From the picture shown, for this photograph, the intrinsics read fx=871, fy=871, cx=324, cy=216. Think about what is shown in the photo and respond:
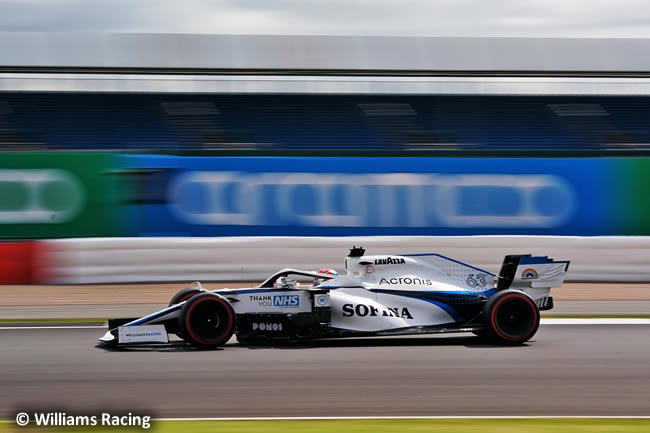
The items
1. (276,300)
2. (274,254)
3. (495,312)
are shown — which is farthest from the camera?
(274,254)

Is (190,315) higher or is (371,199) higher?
(371,199)

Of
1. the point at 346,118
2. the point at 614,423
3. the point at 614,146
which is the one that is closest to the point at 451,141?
the point at 346,118

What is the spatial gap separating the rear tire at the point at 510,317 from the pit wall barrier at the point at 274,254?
19.4 feet

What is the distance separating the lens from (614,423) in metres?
5.39

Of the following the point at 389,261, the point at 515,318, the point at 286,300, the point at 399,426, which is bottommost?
the point at 399,426

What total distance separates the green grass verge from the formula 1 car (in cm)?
275

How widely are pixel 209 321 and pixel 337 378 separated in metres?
1.77

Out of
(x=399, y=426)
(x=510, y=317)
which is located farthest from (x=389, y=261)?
(x=399, y=426)

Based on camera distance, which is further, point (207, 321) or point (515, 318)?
point (515, 318)

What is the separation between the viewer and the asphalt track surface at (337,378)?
590 cm

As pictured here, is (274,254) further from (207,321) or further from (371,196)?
(207,321)

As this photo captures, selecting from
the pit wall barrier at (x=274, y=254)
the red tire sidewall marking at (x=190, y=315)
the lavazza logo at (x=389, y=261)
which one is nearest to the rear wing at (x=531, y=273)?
the lavazza logo at (x=389, y=261)

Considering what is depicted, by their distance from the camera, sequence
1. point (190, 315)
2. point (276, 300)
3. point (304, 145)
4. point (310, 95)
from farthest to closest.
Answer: point (310, 95)
point (304, 145)
point (276, 300)
point (190, 315)

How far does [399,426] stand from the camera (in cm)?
524
